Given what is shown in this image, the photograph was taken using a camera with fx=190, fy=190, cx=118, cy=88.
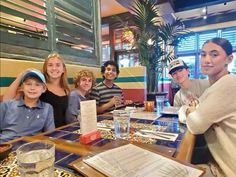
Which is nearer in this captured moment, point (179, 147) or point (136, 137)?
point (179, 147)

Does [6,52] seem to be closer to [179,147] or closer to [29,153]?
[29,153]

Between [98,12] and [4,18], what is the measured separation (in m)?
1.75

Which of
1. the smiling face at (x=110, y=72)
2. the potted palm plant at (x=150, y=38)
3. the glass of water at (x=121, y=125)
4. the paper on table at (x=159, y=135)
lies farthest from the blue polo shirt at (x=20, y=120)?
the potted palm plant at (x=150, y=38)

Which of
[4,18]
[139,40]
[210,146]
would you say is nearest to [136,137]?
[210,146]

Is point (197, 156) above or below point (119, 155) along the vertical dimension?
below

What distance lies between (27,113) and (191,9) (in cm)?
556

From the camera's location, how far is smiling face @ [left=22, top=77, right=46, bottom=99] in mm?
1312

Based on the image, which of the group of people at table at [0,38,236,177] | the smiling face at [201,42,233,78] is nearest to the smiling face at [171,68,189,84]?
the group of people at table at [0,38,236,177]

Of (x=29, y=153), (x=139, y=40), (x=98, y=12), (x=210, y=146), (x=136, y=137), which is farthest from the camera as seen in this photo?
(x=139, y=40)

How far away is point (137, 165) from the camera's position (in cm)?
61

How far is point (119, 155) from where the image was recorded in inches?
26.7

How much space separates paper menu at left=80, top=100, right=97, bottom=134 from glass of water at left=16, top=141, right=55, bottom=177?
28 cm

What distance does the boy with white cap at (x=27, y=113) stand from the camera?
125 centimetres

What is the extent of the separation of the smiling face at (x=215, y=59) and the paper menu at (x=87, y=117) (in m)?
1.09
